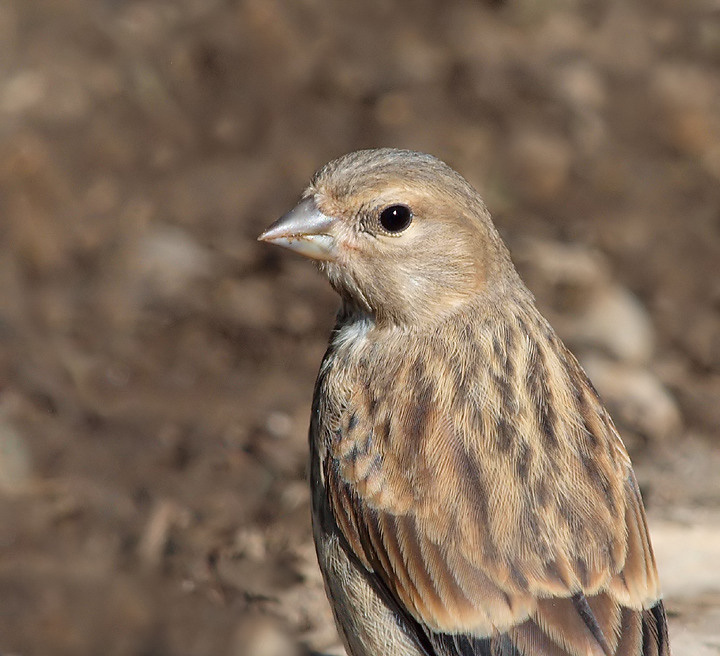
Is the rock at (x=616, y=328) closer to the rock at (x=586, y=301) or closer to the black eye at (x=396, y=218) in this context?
the rock at (x=586, y=301)

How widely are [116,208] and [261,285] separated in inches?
35.6

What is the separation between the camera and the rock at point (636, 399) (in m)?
5.47

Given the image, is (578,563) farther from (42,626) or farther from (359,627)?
(42,626)

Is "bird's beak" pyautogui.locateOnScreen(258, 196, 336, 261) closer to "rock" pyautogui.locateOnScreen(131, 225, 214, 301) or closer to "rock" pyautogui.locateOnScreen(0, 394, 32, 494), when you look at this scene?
"rock" pyautogui.locateOnScreen(0, 394, 32, 494)

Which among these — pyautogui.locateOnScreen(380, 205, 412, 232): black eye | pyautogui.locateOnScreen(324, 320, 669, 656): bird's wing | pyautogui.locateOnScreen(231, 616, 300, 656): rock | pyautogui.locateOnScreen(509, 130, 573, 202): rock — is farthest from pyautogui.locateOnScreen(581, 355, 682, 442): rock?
pyautogui.locateOnScreen(380, 205, 412, 232): black eye

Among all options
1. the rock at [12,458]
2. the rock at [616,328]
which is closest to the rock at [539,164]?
the rock at [616,328]

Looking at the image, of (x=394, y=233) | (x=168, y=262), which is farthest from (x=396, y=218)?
(x=168, y=262)

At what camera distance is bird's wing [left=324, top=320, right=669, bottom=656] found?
9.82 ft

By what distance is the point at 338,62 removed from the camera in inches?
279

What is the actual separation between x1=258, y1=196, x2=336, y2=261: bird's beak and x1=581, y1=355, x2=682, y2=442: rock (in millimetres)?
2386

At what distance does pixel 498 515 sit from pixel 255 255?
11.3 ft

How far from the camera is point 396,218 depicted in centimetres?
345

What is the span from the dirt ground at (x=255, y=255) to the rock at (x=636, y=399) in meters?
0.01

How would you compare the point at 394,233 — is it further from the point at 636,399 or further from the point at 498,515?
the point at 636,399
